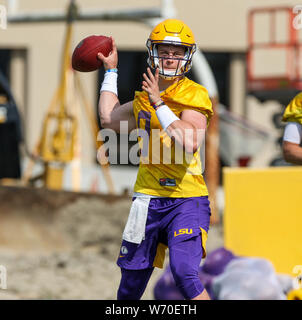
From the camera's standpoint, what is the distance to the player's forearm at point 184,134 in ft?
11.2

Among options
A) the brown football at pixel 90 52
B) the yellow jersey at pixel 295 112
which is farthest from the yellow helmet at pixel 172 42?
the yellow jersey at pixel 295 112

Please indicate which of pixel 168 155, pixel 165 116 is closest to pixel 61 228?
pixel 168 155

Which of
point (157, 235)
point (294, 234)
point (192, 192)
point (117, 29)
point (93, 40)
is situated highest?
point (117, 29)

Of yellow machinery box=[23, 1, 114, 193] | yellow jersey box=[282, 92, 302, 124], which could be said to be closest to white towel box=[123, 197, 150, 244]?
yellow jersey box=[282, 92, 302, 124]

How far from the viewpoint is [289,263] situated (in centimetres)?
700

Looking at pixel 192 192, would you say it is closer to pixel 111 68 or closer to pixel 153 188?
pixel 153 188

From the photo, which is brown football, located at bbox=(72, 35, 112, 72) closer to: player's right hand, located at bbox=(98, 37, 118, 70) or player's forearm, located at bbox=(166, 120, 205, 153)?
player's right hand, located at bbox=(98, 37, 118, 70)

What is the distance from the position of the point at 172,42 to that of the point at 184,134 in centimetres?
53

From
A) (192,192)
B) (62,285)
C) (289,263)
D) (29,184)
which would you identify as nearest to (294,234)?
(289,263)

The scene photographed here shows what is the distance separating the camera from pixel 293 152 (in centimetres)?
418

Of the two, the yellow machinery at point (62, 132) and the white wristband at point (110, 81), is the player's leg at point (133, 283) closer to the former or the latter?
the white wristband at point (110, 81)

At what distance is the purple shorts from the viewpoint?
3.64m

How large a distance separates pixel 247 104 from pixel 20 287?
464 inches

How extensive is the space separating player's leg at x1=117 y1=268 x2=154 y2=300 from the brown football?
1147 millimetres
